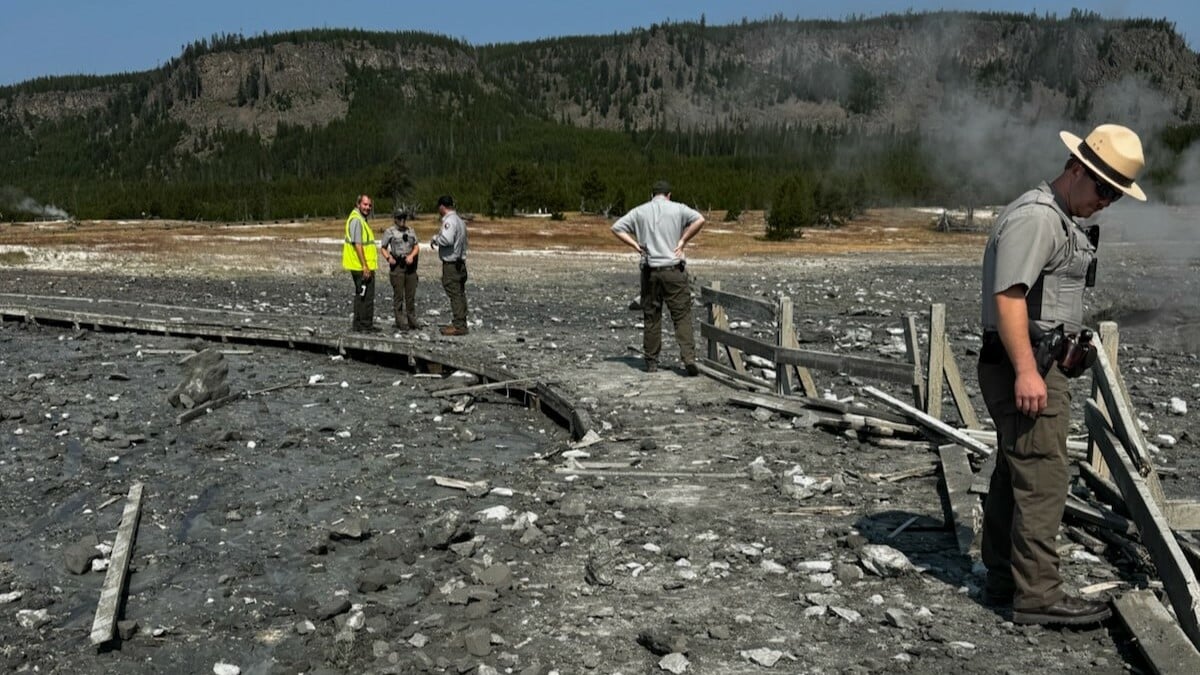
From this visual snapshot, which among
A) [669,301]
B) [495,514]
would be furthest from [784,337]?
[495,514]

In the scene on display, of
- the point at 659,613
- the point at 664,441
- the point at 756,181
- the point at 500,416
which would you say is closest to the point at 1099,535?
the point at 659,613

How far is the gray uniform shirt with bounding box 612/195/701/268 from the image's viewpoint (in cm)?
1138

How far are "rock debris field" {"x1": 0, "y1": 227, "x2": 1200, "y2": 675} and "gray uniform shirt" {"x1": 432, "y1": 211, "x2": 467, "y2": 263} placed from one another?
209 centimetres

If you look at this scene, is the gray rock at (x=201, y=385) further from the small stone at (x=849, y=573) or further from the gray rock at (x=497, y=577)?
the small stone at (x=849, y=573)

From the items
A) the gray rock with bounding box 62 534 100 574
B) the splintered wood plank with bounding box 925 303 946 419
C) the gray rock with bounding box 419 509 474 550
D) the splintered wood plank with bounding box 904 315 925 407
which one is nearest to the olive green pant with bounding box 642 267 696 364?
the splintered wood plank with bounding box 904 315 925 407

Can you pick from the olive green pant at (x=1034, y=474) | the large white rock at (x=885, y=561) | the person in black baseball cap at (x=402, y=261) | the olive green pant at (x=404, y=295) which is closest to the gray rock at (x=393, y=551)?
the large white rock at (x=885, y=561)

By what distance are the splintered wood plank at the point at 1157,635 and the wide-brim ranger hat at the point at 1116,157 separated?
185 centimetres

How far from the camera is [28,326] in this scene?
2030cm

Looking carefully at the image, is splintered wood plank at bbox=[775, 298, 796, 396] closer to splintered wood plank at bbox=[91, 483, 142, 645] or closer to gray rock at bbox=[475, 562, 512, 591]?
gray rock at bbox=[475, 562, 512, 591]

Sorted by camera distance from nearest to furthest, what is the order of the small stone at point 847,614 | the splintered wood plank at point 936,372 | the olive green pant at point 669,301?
1. the small stone at point 847,614
2. the splintered wood plank at point 936,372
3. the olive green pant at point 669,301

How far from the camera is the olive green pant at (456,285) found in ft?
52.3

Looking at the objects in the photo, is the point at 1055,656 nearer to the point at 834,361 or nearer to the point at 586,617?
the point at 586,617

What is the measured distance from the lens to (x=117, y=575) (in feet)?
19.7

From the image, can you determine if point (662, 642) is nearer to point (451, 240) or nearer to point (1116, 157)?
point (1116, 157)
